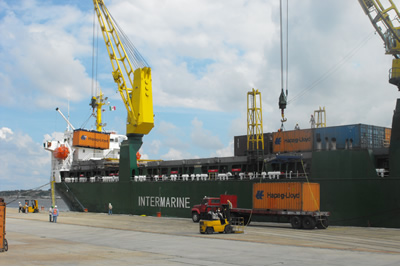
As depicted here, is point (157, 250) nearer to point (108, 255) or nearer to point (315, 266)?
point (108, 255)

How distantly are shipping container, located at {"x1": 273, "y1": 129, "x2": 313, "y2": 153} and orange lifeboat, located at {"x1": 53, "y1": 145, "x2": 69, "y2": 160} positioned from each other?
32170 mm

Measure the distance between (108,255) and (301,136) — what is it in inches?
898

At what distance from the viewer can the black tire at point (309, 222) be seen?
2842 cm

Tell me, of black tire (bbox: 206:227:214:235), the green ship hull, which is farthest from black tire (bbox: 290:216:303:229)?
black tire (bbox: 206:227:214:235)

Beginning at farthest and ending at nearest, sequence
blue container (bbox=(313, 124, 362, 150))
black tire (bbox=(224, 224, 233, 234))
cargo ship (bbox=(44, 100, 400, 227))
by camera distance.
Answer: blue container (bbox=(313, 124, 362, 150)) → cargo ship (bbox=(44, 100, 400, 227)) → black tire (bbox=(224, 224, 233, 234))

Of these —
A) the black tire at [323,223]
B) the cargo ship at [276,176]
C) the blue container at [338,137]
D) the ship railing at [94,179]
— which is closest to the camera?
the black tire at [323,223]

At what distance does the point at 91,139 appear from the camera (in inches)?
2343

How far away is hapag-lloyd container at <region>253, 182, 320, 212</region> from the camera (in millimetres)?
29156

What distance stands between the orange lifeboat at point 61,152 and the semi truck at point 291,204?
33.8 m

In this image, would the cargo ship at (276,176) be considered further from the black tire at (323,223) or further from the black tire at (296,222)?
the black tire at (296,222)

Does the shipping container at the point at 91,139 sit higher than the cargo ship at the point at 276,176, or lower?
higher

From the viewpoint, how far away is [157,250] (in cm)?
1867

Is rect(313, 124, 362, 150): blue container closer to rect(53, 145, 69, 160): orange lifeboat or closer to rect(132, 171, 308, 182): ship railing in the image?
rect(132, 171, 308, 182): ship railing

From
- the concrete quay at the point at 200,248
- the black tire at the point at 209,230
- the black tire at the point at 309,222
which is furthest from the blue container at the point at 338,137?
the black tire at the point at 209,230
